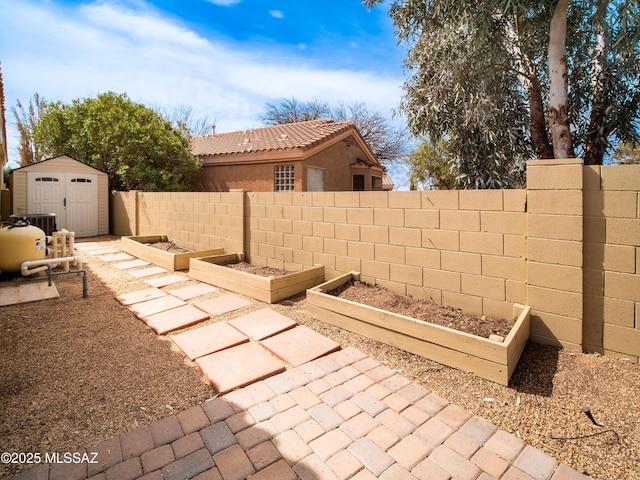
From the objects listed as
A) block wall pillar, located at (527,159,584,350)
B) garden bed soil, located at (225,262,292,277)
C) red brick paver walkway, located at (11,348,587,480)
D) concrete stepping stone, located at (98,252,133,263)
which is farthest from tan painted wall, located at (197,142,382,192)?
red brick paver walkway, located at (11,348,587,480)

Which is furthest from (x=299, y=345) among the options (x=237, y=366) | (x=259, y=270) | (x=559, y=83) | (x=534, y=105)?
(x=534, y=105)

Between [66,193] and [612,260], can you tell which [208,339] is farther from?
[66,193]

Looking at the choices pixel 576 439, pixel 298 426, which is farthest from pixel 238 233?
pixel 576 439

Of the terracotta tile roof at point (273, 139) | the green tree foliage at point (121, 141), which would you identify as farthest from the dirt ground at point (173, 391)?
the green tree foliage at point (121, 141)

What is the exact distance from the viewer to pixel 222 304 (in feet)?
16.6

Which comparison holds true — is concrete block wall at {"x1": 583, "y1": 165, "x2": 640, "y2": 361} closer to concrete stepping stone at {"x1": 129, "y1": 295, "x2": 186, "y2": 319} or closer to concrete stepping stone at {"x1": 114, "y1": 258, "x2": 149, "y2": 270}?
concrete stepping stone at {"x1": 129, "y1": 295, "x2": 186, "y2": 319}

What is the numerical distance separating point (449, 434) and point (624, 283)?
2.28 m

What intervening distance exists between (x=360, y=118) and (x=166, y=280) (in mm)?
29651

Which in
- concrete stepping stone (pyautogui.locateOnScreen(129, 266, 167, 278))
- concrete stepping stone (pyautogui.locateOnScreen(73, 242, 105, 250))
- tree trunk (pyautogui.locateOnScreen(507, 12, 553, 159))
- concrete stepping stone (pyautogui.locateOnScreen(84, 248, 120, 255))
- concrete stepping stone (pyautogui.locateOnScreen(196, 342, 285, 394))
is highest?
tree trunk (pyautogui.locateOnScreen(507, 12, 553, 159))

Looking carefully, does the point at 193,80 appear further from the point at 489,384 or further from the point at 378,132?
the point at 489,384

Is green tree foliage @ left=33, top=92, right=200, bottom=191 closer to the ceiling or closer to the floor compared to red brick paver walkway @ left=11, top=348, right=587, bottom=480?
closer to the ceiling

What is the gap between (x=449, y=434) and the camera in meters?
2.36

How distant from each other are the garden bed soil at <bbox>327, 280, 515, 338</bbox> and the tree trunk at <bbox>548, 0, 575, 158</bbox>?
16.6 ft

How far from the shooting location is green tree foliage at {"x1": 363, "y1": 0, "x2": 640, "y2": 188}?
656cm
